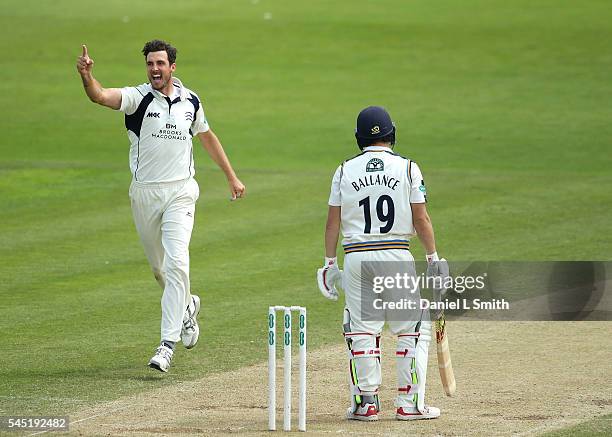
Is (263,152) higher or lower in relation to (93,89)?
higher

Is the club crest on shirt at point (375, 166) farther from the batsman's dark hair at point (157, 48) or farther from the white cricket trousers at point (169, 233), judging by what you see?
the batsman's dark hair at point (157, 48)

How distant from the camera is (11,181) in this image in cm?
2111

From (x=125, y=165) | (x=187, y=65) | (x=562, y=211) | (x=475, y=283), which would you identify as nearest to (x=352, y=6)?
(x=187, y=65)

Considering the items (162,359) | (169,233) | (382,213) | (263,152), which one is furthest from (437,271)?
(263,152)

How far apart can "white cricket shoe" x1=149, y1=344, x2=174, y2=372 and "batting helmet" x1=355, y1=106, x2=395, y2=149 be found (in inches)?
95.1

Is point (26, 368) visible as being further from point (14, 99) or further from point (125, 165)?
point (14, 99)

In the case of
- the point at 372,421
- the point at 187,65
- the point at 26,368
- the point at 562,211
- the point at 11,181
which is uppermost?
the point at 187,65

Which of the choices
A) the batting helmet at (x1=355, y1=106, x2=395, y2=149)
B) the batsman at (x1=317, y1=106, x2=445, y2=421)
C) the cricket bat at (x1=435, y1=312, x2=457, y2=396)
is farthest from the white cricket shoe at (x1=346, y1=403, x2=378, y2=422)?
the batting helmet at (x1=355, y1=106, x2=395, y2=149)

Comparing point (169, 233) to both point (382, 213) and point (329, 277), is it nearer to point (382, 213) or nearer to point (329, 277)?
point (329, 277)

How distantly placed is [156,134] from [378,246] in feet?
8.86

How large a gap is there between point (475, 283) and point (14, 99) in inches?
722

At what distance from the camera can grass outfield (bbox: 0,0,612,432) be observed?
40.3 ft

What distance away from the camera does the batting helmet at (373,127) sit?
9.11 m

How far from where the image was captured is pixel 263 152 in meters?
24.3
